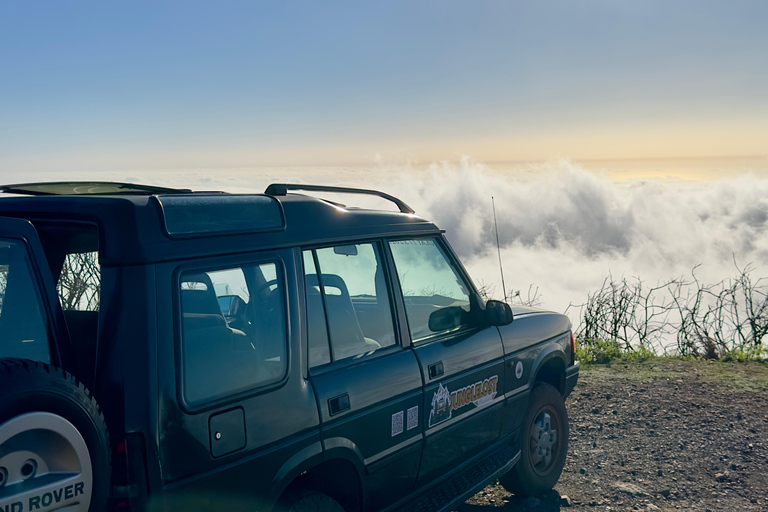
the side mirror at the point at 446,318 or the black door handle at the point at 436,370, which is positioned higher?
the side mirror at the point at 446,318

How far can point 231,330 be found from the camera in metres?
2.58

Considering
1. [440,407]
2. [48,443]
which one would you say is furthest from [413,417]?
[48,443]

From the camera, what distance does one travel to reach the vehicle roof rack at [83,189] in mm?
2936

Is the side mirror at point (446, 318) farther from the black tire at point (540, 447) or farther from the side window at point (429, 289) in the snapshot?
the black tire at point (540, 447)

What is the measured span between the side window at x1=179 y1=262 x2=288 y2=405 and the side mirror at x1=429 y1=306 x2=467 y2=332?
45.6 inches

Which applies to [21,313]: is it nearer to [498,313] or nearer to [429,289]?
[429,289]

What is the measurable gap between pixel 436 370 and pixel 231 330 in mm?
1325

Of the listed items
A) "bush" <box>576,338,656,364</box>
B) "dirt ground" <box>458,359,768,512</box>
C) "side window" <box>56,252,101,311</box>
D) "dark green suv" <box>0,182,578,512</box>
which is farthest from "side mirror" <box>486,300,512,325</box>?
"bush" <box>576,338,656,364</box>

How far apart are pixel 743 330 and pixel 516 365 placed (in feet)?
22.0

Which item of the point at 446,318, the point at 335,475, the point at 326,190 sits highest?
the point at 326,190

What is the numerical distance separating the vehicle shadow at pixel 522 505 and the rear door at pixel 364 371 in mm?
1446

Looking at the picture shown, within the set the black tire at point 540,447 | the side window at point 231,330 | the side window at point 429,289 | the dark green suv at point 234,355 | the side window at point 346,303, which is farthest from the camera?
the black tire at point 540,447

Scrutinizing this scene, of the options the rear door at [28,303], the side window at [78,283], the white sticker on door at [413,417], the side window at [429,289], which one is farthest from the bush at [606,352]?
the rear door at [28,303]

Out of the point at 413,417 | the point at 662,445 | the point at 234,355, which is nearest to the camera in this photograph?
the point at 234,355
